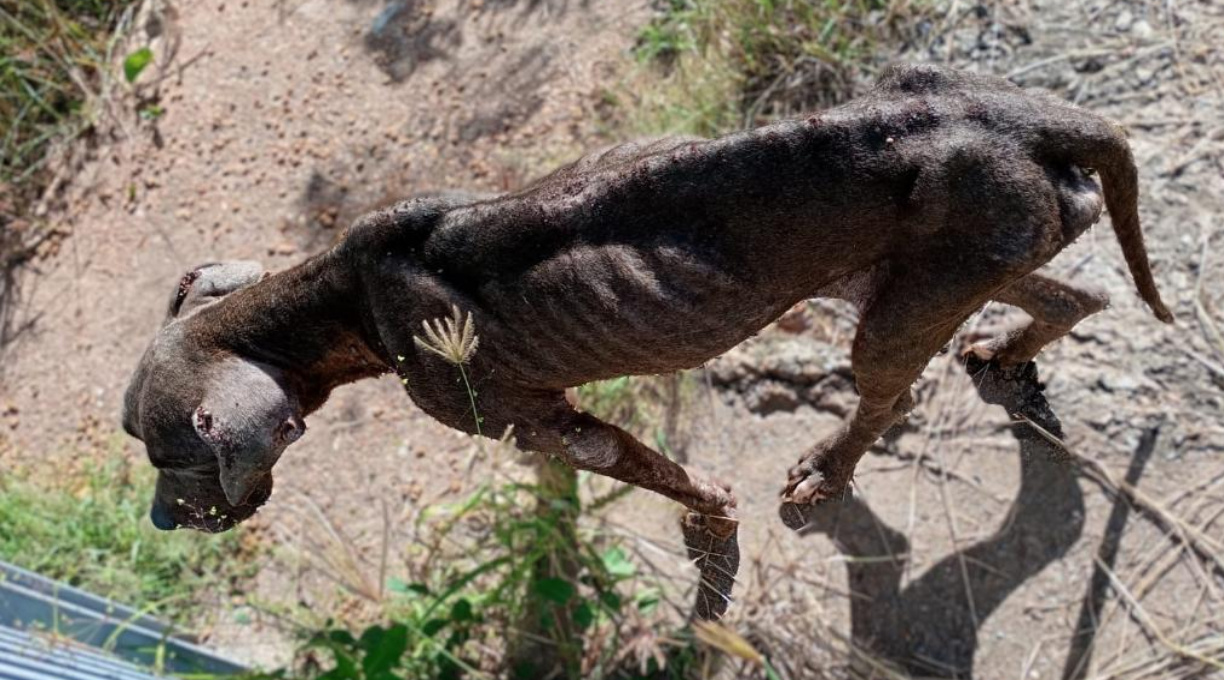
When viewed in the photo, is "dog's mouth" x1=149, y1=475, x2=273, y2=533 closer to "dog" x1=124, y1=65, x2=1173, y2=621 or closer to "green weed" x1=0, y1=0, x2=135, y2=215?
"dog" x1=124, y1=65, x2=1173, y2=621

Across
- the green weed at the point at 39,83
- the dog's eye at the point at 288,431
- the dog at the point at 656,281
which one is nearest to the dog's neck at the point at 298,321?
the dog at the point at 656,281

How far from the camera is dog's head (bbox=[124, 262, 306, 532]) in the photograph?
2750 millimetres

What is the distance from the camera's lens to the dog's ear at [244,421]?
2721 millimetres

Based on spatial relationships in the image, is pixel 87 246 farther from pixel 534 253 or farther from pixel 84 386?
pixel 534 253

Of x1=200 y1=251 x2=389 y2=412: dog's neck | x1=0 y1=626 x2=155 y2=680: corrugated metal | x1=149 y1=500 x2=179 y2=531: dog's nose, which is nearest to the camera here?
x1=200 y1=251 x2=389 y2=412: dog's neck

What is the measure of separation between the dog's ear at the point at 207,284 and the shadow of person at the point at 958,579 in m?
2.43

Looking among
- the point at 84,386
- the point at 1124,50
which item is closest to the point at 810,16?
the point at 1124,50

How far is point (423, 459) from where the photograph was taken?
15.8 ft

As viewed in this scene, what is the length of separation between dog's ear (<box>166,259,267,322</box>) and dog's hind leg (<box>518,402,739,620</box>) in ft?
3.87

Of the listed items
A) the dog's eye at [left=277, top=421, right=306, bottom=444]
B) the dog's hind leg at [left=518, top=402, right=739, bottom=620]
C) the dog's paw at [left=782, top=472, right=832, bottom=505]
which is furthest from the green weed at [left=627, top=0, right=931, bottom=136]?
the dog's eye at [left=277, top=421, right=306, bottom=444]

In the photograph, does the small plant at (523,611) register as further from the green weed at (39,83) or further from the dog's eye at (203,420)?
the green weed at (39,83)

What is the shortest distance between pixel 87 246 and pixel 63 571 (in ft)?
6.49

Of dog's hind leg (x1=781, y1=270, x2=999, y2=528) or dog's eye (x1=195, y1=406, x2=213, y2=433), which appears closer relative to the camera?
dog's hind leg (x1=781, y1=270, x2=999, y2=528)

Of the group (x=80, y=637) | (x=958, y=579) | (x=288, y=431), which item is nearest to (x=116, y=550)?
(x=80, y=637)
